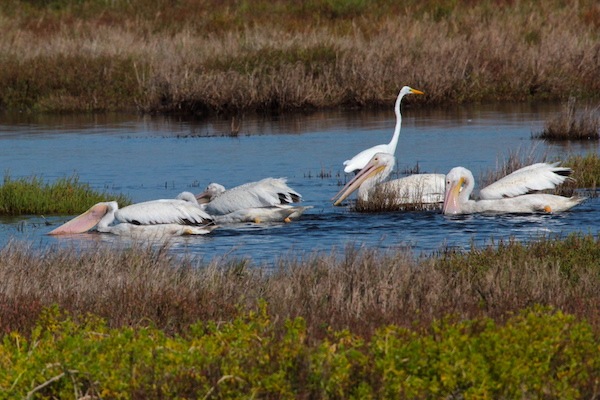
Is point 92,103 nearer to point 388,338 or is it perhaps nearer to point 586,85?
point 586,85

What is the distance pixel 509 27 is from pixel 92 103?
9.62m

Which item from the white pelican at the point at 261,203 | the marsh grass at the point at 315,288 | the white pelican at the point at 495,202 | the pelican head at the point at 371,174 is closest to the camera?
the marsh grass at the point at 315,288

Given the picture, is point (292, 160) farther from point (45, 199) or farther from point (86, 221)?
point (86, 221)

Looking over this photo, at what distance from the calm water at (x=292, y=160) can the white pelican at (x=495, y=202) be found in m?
0.11

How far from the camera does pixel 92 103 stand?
23.6m

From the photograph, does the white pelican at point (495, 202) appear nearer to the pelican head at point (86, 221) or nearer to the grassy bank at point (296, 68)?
the pelican head at point (86, 221)

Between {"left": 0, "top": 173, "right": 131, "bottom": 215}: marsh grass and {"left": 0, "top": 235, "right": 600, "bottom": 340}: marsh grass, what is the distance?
4355 mm

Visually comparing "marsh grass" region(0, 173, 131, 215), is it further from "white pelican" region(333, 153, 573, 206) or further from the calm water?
"white pelican" region(333, 153, 573, 206)

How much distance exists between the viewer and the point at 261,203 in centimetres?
1174

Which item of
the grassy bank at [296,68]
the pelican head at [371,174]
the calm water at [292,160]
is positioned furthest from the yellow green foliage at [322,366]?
the grassy bank at [296,68]

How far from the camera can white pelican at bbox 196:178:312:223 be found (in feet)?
38.2

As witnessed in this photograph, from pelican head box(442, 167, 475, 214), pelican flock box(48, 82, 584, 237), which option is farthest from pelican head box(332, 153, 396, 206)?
pelican head box(442, 167, 475, 214)

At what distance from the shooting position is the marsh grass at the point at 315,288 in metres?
6.00

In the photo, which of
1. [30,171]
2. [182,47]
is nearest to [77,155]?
[30,171]
